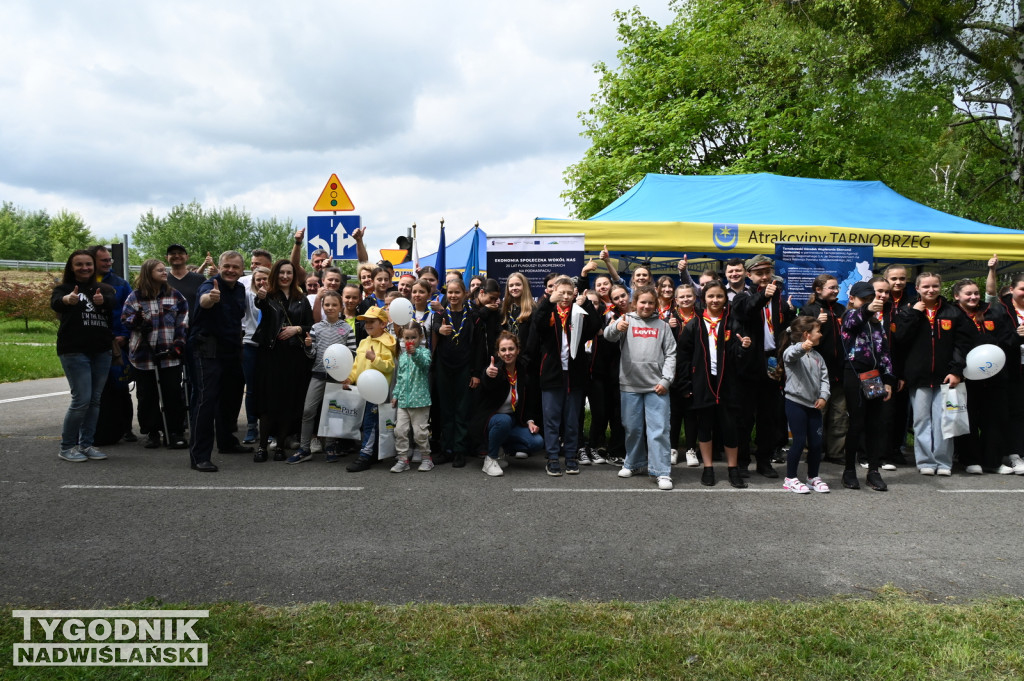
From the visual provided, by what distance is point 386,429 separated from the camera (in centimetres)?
685

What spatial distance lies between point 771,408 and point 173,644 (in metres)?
5.81

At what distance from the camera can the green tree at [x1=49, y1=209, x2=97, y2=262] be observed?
70069 millimetres

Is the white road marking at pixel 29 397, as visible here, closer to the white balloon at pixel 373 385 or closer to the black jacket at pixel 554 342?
the white balloon at pixel 373 385

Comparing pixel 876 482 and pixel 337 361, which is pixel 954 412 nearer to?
pixel 876 482

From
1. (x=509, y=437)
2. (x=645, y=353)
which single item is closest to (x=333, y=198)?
(x=509, y=437)

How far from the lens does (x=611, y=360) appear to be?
24.0 ft

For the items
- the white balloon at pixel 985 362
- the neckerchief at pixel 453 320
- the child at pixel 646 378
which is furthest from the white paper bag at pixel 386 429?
the white balloon at pixel 985 362

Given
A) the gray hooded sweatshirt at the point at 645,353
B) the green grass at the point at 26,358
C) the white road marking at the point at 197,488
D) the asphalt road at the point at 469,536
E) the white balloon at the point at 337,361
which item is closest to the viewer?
the asphalt road at the point at 469,536

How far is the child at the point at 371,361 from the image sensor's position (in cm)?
677

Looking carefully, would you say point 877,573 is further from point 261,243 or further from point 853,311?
point 261,243

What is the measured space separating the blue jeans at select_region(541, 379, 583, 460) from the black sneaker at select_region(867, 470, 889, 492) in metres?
2.81

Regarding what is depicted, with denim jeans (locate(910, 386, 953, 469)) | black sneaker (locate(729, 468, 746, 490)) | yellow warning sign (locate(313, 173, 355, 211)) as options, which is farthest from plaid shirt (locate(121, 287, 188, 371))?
denim jeans (locate(910, 386, 953, 469))

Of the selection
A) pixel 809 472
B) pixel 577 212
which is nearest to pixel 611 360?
pixel 809 472

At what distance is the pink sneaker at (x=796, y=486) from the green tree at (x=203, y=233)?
69.1 metres
